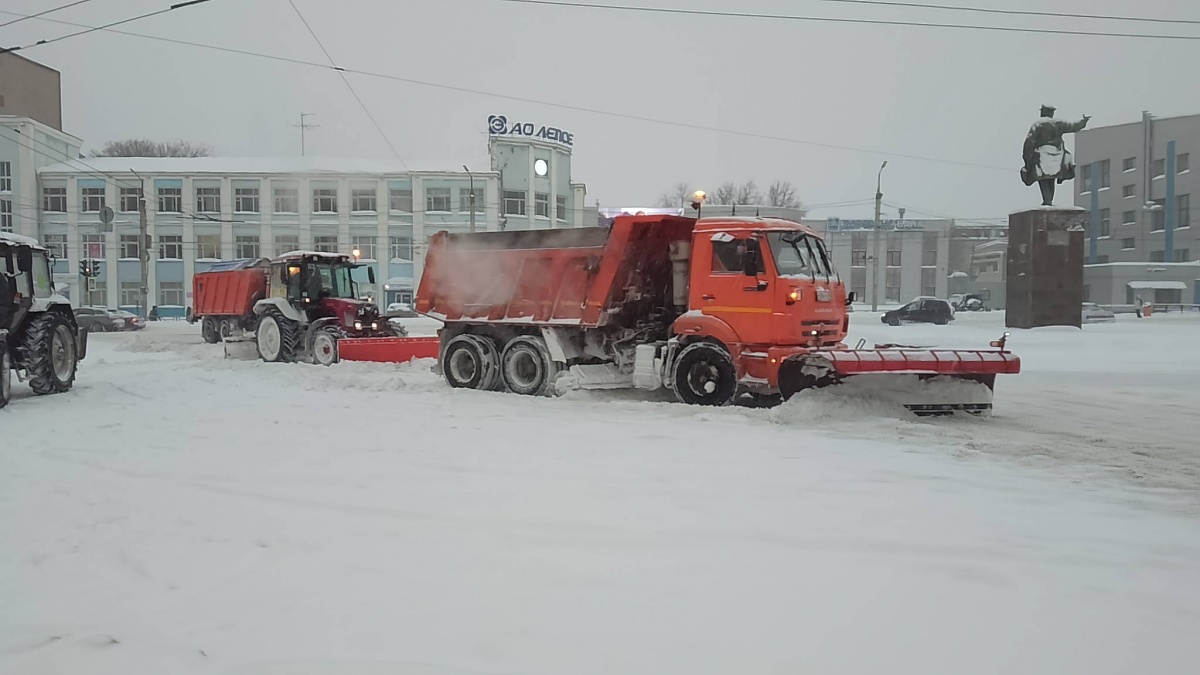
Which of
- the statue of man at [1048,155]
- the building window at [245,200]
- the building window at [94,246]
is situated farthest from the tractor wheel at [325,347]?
the building window at [94,246]

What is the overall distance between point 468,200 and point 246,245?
1526cm

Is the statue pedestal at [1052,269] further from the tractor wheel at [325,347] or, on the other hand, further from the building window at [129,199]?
the building window at [129,199]

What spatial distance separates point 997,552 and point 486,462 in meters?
4.15

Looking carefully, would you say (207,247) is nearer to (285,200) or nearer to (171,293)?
(171,293)

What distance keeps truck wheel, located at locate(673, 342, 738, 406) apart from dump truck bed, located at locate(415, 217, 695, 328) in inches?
54.9

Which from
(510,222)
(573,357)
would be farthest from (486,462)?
(510,222)

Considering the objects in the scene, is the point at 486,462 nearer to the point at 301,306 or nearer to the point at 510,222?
the point at 301,306

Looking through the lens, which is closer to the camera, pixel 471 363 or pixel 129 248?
pixel 471 363

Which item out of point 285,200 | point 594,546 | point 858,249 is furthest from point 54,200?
point 858,249

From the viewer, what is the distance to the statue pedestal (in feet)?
89.3

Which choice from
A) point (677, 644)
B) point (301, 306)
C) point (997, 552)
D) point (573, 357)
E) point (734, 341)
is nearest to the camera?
point (677, 644)

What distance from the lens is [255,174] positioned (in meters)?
54.2

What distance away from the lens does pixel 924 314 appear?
39.3m

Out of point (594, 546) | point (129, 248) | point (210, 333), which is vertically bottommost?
point (594, 546)
